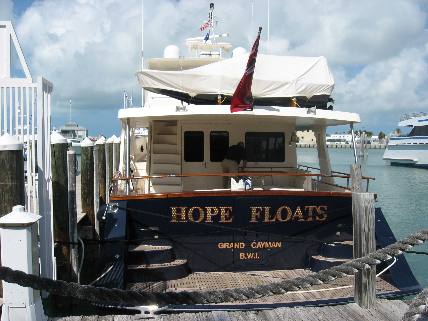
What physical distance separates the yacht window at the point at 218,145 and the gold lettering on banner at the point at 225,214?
7.70 feet

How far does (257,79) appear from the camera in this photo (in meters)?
9.51

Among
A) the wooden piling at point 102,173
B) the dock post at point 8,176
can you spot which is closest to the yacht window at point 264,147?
the dock post at point 8,176

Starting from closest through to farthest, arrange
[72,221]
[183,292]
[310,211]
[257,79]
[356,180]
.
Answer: [183,292], [356,180], [310,211], [72,221], [257,79]

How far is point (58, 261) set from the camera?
830 centimetres

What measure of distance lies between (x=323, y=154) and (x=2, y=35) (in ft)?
24.2

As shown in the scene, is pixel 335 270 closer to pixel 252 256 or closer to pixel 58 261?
pixel 252 256

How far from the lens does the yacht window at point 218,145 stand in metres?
10.3

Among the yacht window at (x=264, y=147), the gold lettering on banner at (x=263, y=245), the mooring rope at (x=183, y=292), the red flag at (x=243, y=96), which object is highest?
the red flag at (x=243, y=96)

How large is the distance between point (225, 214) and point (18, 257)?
13.6 feet

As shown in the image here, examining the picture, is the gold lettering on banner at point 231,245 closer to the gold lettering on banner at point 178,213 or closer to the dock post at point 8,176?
the gold lettering on banner at point 178,213

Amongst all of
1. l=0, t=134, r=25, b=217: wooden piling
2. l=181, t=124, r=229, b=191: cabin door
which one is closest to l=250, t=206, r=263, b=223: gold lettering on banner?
l=181, t=124, r=229, b=191: cabin door

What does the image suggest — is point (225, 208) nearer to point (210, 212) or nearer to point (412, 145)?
point (210, 212)

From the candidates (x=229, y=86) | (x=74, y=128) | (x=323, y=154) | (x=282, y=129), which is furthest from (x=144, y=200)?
(x=74, y=128)

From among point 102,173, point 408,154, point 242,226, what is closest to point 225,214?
point 242,226
